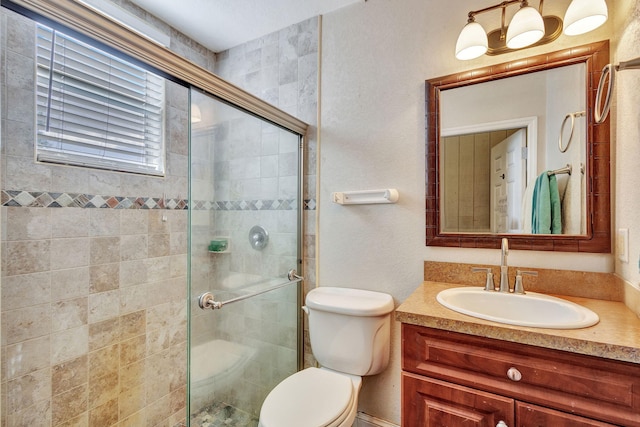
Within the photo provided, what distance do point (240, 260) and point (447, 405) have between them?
1060 mm

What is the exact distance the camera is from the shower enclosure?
1.27 meters

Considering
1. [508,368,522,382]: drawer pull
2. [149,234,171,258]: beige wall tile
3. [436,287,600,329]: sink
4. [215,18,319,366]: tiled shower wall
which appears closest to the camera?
[508,368,522,382]: drawer pull

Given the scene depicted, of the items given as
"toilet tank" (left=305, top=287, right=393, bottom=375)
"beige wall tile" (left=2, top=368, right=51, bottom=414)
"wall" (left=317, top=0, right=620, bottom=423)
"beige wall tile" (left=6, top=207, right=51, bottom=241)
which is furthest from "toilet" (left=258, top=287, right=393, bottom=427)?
"beige wall tile" (left=6, top=207, right=51, bottom=241)

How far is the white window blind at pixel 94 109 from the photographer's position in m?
1.31

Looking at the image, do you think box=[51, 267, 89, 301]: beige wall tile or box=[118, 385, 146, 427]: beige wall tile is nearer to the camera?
box=[51, 267, 89, 301]: beige wall tile

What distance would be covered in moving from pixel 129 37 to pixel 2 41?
0.70 metres

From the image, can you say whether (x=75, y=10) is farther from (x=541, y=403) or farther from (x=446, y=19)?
(x=541, y=403)

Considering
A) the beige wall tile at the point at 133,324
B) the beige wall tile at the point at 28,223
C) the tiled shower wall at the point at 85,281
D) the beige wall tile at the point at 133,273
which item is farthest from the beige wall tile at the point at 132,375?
the beige wall tile at the point at 28,223

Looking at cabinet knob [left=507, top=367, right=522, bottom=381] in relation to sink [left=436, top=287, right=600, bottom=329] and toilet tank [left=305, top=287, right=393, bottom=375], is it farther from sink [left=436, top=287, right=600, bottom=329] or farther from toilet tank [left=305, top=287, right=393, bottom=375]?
toilet tank [left=305, top=287, right=393, bottom=375]

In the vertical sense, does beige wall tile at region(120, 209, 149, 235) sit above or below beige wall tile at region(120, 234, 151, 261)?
above

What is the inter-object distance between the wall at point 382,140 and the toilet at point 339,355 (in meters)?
0.15

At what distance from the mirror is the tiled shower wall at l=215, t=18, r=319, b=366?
0.72m

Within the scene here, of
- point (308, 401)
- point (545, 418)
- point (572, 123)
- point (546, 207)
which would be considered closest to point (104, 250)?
point (308, 401)

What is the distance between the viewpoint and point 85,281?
4.58 ft
